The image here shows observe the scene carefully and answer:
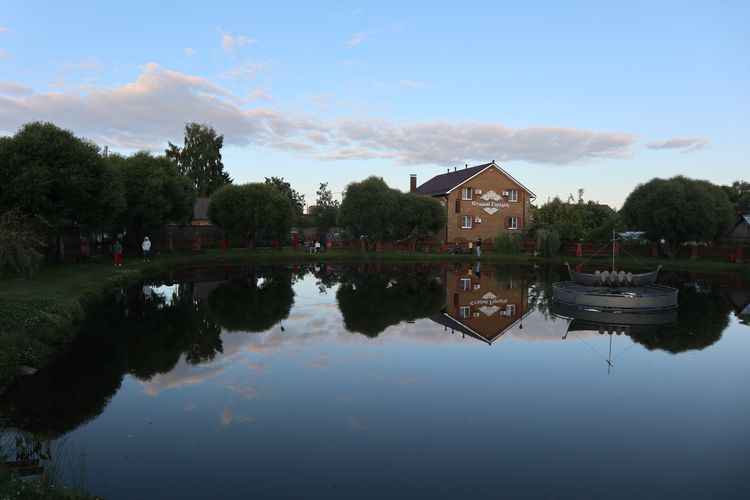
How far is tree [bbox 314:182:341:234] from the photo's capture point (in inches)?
3006

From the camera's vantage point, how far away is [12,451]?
8023mm

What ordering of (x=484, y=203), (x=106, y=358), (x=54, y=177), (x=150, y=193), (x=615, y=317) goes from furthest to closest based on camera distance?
(x=484, y=203)
(x=150, y=193)
(x=54, y=177)
(x=615, y=317)
(x=106, y=358)

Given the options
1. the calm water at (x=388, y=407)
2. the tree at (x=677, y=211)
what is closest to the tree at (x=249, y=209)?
the calm water at (x=388, y=407)

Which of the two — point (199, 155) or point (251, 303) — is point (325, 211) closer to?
point (199, 155)

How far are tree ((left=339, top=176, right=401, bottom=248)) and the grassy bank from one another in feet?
9.02

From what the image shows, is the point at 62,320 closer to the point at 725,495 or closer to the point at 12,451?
→ the point at 12,451

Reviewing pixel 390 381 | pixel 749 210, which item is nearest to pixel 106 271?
pixel 390 381

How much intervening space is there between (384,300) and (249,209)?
25.3m

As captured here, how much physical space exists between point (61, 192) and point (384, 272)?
64.3 ft

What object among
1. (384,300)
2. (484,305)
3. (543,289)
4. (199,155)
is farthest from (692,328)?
(199,155)

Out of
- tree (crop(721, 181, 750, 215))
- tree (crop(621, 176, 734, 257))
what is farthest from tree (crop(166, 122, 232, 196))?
tree (crop(721, 181, 750, 215))

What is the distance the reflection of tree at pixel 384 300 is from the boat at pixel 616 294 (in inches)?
216

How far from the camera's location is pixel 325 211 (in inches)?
3189

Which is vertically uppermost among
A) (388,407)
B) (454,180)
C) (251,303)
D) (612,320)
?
(454,180)
